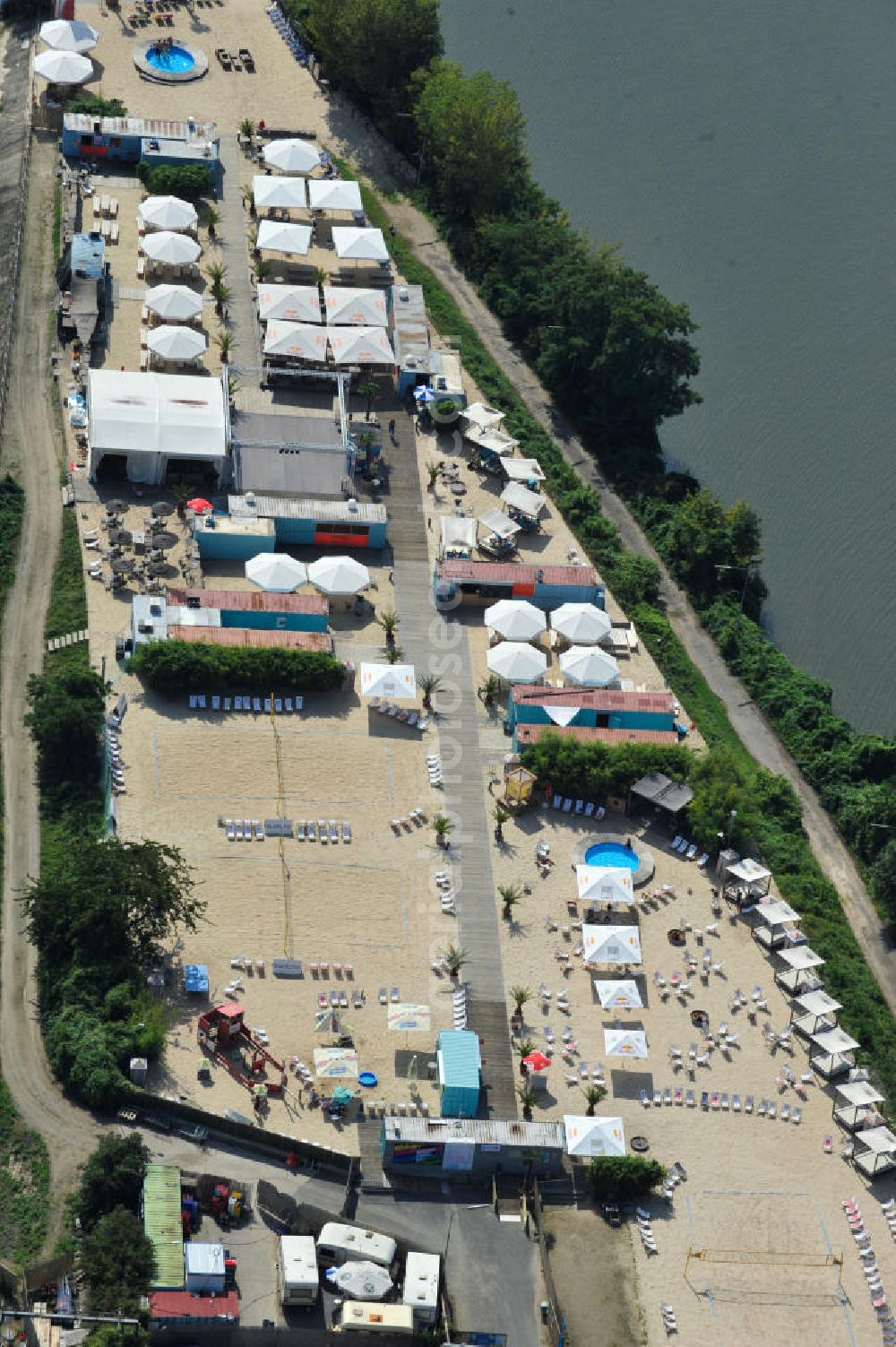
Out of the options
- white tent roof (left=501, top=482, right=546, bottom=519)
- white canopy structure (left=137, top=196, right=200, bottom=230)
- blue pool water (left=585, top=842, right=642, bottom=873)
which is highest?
white canopy structure (left=137, top=196, right=200, bottom=230)

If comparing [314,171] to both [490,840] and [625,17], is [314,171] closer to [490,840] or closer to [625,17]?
[625,17]

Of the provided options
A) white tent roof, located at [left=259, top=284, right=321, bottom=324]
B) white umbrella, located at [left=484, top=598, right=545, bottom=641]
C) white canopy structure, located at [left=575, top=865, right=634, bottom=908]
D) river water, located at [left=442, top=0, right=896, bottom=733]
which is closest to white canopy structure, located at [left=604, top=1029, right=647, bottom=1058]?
white canopy structure, located at [left=575, top=865, right=634, bottom=908]

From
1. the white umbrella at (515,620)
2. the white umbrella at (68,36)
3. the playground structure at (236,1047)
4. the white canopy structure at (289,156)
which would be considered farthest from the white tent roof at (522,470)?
the white umbrella at (68,36)

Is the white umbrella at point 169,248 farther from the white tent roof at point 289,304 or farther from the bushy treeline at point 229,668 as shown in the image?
the bushy treeline at point 229,668

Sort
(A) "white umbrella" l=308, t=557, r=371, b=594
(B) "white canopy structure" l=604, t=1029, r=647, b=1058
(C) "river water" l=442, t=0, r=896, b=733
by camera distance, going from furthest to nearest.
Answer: (C) "river water" l=442, t=0, r=896, b=733, (A) "white umbrella" l=308, t=557, r=371, b=594, (B) "white canopy structure" l=604, t=1029, r=647, b=1058

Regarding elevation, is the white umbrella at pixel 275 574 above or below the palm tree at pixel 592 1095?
above

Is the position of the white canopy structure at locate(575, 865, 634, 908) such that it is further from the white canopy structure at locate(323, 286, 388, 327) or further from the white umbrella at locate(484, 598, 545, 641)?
the white canopy structure at locate(323, 286, 388, 327)

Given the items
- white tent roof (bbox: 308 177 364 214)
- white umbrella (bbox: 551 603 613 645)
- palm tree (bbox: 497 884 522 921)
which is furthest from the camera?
white tent roof (bbox: 308 177 364 214)
